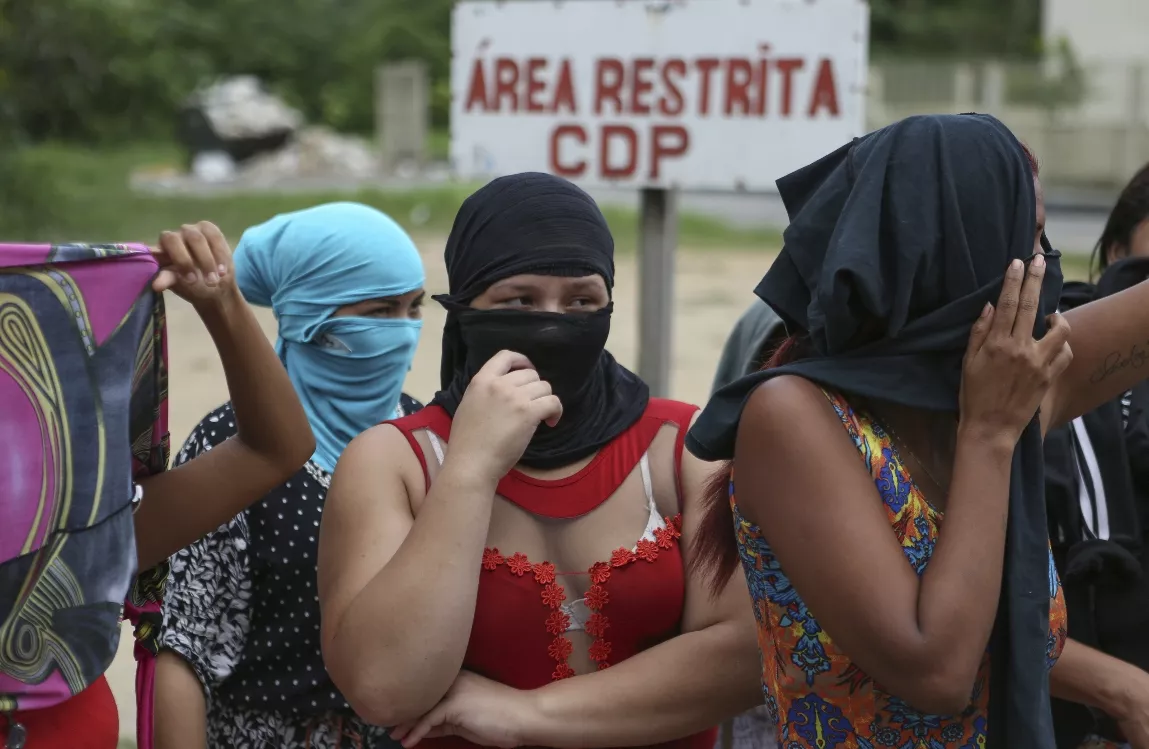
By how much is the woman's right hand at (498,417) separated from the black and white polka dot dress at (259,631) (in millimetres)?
670

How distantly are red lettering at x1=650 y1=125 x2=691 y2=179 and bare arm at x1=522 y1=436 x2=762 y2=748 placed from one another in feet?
8.36

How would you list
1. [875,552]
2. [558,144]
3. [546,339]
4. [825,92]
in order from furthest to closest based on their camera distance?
[558,144] < [825,92] < [546,339] < [875,552]

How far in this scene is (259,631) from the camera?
2654 mm

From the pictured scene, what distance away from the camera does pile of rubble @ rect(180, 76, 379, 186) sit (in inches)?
973

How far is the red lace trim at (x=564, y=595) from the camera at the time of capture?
2.18 metres

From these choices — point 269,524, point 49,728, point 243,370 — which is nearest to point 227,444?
point 243,370

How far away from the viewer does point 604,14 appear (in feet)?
14.9

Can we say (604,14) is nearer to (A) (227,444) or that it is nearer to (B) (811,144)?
(B) (811,144)

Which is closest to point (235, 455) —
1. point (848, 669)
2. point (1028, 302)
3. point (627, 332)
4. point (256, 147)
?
point (848, 669)

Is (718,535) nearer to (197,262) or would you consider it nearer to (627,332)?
(197,262)

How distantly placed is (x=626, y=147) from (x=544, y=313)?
245 centimetres

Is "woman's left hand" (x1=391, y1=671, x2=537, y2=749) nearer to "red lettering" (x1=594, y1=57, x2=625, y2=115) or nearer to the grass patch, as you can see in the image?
"red lettering" (x1=594, y1=57, x2=625, y2=115)

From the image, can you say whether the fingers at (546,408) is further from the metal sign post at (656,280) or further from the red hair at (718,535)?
the metal sign post at (656,280)

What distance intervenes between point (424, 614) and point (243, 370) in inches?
22.7
